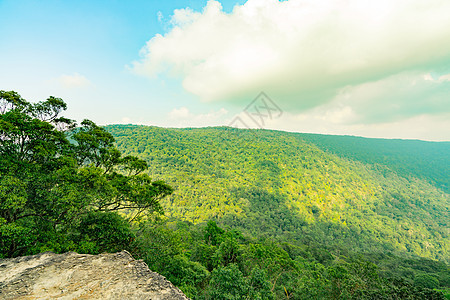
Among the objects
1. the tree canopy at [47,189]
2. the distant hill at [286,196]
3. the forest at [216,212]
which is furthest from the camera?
the distant hill at [286,196]

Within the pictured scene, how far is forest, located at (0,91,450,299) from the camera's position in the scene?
10203 mm

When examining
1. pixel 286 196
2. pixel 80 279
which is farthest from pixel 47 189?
pixel 286 196

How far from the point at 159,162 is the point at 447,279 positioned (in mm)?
132053

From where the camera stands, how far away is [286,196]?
135 meters

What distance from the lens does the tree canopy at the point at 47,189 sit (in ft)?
29.1

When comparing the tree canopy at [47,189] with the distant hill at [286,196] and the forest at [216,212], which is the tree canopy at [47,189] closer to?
the forest at [216,212]

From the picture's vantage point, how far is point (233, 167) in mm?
161000

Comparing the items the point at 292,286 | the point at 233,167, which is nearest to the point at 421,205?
the point at 233,167

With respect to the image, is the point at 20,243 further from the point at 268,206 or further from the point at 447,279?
the point at 268,206

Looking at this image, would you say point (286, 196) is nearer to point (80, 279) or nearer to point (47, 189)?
point (47, 189)

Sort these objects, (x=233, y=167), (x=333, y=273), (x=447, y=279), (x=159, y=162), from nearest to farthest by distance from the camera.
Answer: (x=333, y=273), (x=447, y=279), (x=159, y=162), (x=233, y=167)

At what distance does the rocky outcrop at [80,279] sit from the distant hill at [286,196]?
3228 inches

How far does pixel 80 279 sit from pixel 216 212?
94606 mm

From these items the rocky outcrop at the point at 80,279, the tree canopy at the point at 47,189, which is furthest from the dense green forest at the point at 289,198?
the rocky outcrop at the point at 80,279
